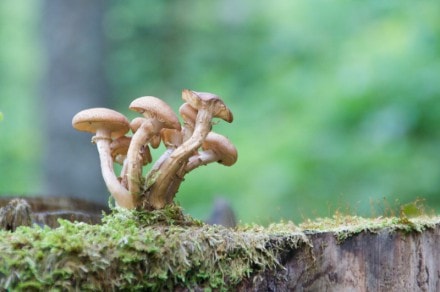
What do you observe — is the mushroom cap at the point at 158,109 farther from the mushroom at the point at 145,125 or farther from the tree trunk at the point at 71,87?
the tree trunk at the point at 71,87

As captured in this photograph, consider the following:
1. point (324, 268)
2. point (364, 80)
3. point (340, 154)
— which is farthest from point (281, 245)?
point (364, 80)

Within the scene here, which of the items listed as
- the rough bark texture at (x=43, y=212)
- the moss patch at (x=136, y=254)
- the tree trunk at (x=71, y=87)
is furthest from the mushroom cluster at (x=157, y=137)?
the tree trunk at (x=71, y=87)

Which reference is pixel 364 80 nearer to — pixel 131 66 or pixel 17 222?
pixel 17 222

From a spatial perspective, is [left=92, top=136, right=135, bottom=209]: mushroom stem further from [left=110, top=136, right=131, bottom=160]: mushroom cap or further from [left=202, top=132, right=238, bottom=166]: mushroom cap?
[left=202, top=132, right=238, bottom=166]: mushroom cap

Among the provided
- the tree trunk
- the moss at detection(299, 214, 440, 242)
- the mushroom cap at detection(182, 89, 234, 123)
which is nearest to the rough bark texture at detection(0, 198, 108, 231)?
the mushroom cap at detection(182, 89, 234, 123)

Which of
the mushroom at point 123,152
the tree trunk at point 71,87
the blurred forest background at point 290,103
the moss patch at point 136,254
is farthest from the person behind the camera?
the tree trunk at point 71,87

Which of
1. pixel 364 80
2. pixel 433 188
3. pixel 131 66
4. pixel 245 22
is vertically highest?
pixel 245 22

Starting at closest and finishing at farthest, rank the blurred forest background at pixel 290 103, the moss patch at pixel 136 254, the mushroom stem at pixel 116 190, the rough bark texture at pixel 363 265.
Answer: the moss patch at pixel 136 254 → the rough bark texture at pixel 363 265 → the mushroom stem at pixel 116 190 → the blurred forest background at pixel 290 103
